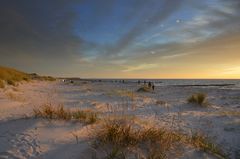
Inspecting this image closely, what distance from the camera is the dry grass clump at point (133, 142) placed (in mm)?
4293

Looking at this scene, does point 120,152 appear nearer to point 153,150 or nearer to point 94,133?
point 153,150

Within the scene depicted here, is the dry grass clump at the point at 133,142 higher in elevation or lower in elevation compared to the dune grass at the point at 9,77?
lower

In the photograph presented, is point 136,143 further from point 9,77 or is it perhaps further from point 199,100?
point 9,77

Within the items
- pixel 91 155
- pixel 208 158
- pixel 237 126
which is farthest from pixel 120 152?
pixel 237 126

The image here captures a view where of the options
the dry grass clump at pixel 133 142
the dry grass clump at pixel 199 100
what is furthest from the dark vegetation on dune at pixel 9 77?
the dry grass clump at pixel 133 142

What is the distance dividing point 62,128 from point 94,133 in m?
0.96

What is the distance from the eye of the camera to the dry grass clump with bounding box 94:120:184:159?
429 cm

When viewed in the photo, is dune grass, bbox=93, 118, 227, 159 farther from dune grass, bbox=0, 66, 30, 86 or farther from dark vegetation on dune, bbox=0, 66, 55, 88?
dune grass, bbox=0, 66, 30, 86

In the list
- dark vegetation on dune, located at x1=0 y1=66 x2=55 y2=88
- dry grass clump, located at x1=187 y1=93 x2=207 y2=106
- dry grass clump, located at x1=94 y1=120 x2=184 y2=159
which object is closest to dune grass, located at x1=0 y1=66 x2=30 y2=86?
dark vegetation on dune, located at x1=0 y1=66 x2=55 y2=88

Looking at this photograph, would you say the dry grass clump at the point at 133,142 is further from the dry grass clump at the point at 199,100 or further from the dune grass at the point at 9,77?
the dune grass at the point at 9,77

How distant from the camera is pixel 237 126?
883cm

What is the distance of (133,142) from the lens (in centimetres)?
461

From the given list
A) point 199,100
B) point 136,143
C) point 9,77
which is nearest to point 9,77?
point 9,77

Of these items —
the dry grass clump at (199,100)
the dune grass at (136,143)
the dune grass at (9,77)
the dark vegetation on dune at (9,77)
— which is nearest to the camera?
the dune grass at (136,143)
